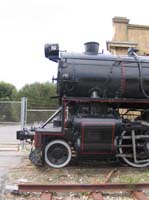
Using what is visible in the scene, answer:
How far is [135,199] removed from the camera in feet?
18.2

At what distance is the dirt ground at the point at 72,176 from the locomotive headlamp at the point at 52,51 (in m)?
2.53

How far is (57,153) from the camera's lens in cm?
789

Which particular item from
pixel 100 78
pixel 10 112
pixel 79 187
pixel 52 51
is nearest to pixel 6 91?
pixel 10 112

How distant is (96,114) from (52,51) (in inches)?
72.0

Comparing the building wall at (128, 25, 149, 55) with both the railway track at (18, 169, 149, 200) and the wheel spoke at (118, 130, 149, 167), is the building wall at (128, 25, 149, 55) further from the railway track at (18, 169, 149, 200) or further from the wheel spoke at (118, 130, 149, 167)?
the railway track at (18, 169, 149, 200)

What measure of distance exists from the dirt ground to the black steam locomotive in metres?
0.26

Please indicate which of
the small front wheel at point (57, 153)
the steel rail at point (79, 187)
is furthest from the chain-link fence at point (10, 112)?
the steel rail at point (79, 187)

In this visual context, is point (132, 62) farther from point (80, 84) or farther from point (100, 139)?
point (100, 139)

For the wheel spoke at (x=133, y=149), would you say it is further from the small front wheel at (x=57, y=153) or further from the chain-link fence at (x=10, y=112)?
the chain-link fence at (x=10, y=112)

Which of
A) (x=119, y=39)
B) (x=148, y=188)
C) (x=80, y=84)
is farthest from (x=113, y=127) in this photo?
(x=119, y=39)

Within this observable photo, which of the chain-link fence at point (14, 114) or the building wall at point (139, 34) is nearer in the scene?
the building wall at point (139, 34)

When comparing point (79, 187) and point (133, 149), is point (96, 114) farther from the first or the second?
point (79, 187)

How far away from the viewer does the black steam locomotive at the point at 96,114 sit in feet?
25.3

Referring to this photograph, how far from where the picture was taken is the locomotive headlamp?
27.9 ft
